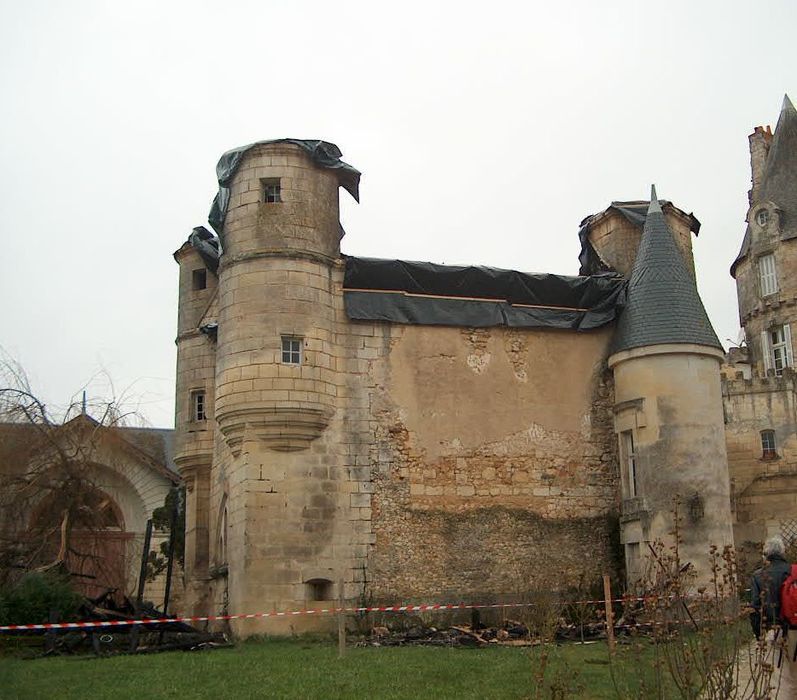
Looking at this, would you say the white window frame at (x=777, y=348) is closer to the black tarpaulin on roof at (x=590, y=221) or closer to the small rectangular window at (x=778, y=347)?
the small rectangular window at (x=778, y=347)

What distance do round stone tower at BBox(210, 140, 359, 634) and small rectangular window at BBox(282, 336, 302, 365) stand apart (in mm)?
23

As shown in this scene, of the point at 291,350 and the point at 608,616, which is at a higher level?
the point at 291,350

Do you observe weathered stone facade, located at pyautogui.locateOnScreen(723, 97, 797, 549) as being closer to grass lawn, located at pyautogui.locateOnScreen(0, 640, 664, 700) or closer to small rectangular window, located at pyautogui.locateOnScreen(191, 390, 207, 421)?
small rectangular window, located at pyautogui.locateOnScreen(191, 390, 207, 421)

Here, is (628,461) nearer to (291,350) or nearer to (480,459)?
(480,459)

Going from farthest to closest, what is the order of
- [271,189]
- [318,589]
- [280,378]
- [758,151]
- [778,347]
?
[758,151] < [778,347] < [271,189] < [280,378] < [318,589]

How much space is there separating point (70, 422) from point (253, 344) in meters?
5.76

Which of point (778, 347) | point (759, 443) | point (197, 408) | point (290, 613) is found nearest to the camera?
point (290, 613)

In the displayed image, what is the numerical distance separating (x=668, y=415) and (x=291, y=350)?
7080 mm

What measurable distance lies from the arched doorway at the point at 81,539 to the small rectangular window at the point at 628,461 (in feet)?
31.5

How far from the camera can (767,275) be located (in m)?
41.5

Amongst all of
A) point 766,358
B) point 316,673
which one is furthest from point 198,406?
point 766,358

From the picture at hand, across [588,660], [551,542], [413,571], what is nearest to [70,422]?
[413,571]

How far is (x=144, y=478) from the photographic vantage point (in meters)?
29.9

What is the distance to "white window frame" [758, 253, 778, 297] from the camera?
4112cm
